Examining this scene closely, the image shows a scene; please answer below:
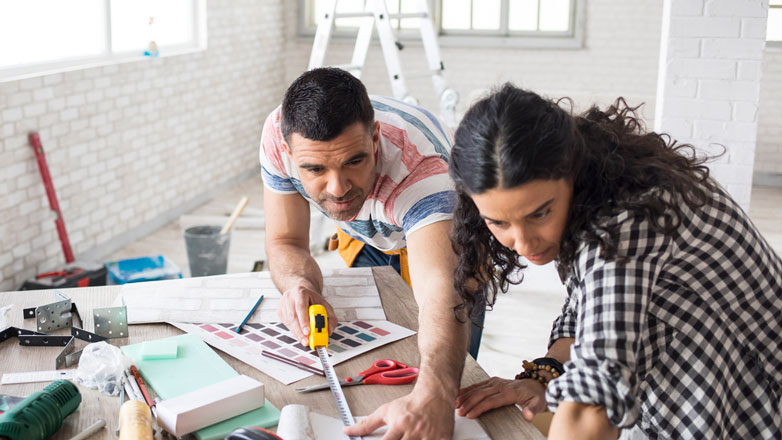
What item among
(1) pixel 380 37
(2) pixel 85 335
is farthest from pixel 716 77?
(2) pixel 85 335

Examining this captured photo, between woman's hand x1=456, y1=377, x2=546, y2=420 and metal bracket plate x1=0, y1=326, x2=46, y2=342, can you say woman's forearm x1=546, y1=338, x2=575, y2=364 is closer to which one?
woman's hand x1=456, y1=377, x2=546, y2=420

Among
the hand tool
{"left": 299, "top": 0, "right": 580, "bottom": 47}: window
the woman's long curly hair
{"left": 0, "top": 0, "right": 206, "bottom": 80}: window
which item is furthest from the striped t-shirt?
{"left": 299, "top": 0, "right": 580, "bottom": 47}: window

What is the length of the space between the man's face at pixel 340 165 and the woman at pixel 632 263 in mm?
474

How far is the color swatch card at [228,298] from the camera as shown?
1.63 metres

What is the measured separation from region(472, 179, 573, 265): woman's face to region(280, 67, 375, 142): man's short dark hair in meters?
0.63

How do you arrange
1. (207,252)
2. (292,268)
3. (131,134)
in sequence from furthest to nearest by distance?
(131,134) < (207,252) < (292,268)

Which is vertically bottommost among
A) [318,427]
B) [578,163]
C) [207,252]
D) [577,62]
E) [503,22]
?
[207,252]

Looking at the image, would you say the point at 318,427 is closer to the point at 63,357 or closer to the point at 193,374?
the point at 193,374

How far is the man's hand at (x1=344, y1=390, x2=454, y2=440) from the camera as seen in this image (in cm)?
117

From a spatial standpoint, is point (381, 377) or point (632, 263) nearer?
point (632, 263)

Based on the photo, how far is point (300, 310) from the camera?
1.57 m

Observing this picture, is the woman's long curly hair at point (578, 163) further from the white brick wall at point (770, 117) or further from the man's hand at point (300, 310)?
the white brick wall at point (770, 117)

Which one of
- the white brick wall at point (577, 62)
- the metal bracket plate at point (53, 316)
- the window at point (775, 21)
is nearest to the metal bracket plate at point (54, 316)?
the metal bracket plate at point (53, 316)

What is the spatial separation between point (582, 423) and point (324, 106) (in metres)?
0.94
